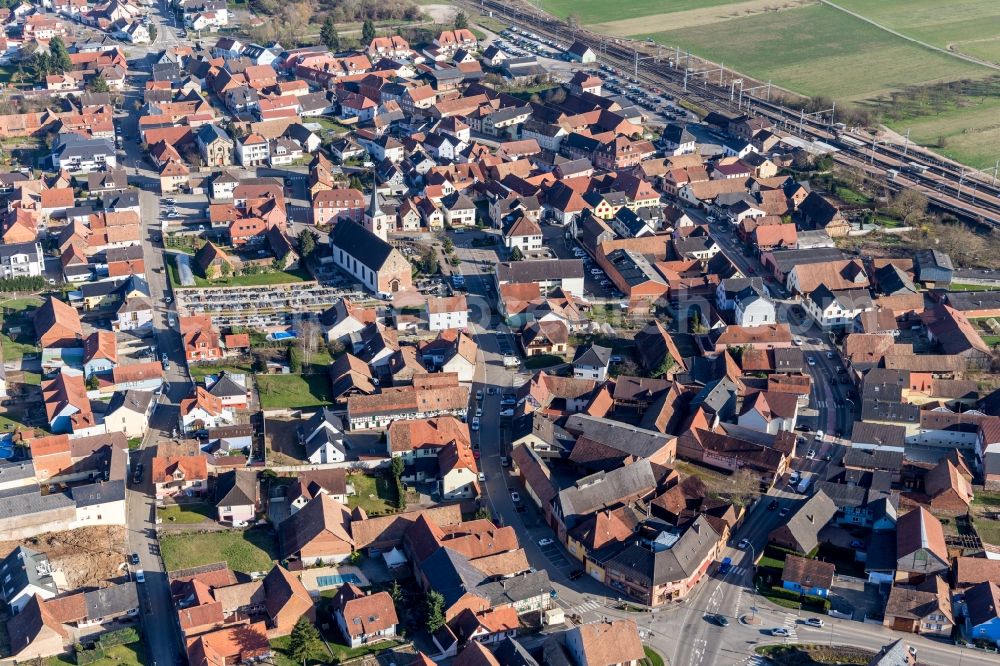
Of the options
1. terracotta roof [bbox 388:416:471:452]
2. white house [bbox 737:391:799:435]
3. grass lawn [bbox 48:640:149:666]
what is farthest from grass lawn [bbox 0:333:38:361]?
white house [bbox 737:391:799:435]

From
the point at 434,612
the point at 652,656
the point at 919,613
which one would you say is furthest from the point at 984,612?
the point at 434,612

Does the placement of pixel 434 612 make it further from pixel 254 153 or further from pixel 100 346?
pixel 254 153

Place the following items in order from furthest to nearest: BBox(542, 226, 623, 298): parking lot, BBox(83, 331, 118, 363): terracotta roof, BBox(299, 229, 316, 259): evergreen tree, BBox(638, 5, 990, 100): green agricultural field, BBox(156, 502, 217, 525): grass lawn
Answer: BBox(638, 5, 990, 100): green agricultural field < BBox(299, 229, 316, 259): evergreen tree < BBox(542, 226, 623, 298): parking lot < BBox(83, 331, 118, 363): terracotta roof < BBox(156, 502, 217, 525): grass lawn

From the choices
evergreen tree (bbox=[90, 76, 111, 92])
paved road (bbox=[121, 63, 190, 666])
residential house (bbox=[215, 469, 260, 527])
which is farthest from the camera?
evergreen tree (bbox=[90, 76, 111, 92])

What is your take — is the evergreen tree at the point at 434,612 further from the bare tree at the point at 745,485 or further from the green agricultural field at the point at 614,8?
the green agricultural field at the point at 614,8

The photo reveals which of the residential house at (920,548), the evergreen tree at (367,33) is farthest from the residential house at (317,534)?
the evergreen tree at (367,33)

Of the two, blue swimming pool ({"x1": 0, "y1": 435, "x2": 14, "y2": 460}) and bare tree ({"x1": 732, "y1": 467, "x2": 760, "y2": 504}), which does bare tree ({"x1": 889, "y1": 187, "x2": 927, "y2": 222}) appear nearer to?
bare tree ({"x1": 732, "y1": 467, "x2": 760, "y2": 504})
